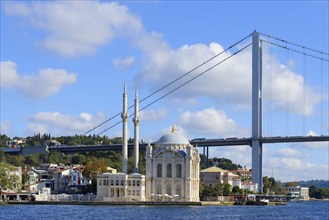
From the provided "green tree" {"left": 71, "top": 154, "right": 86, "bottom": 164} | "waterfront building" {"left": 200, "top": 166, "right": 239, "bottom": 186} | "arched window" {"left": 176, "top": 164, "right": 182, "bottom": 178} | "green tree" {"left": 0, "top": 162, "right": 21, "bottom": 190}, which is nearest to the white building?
"waterfront building" {"left": 200, "top": 166, "right": 239, "bottom": 186}

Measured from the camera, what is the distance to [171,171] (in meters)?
83.1

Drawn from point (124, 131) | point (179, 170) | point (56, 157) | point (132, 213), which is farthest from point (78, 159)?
point (132, 213)

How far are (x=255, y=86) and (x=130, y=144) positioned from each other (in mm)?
23840

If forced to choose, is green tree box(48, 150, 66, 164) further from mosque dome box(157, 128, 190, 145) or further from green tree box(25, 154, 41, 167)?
mosque dome box(157, 128, 190, 145)

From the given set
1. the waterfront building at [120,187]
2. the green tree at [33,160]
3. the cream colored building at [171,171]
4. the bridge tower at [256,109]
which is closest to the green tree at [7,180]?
the waterfront building at [120,187]

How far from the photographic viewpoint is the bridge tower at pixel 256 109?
95375 mm

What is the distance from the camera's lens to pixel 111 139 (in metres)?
155

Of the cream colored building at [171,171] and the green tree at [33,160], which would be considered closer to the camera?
the cream colored building at [171,171]

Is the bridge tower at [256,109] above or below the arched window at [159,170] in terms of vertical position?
above

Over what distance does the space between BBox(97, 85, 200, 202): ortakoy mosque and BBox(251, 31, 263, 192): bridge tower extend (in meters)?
14.0

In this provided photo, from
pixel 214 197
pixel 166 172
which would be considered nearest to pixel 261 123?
pixel 214 197

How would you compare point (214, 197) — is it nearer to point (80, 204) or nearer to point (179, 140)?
point (179, 140)

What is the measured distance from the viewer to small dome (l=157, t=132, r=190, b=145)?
276ft

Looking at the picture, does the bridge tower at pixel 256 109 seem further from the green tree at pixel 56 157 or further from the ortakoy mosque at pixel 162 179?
the green tree at pixel 56 157
